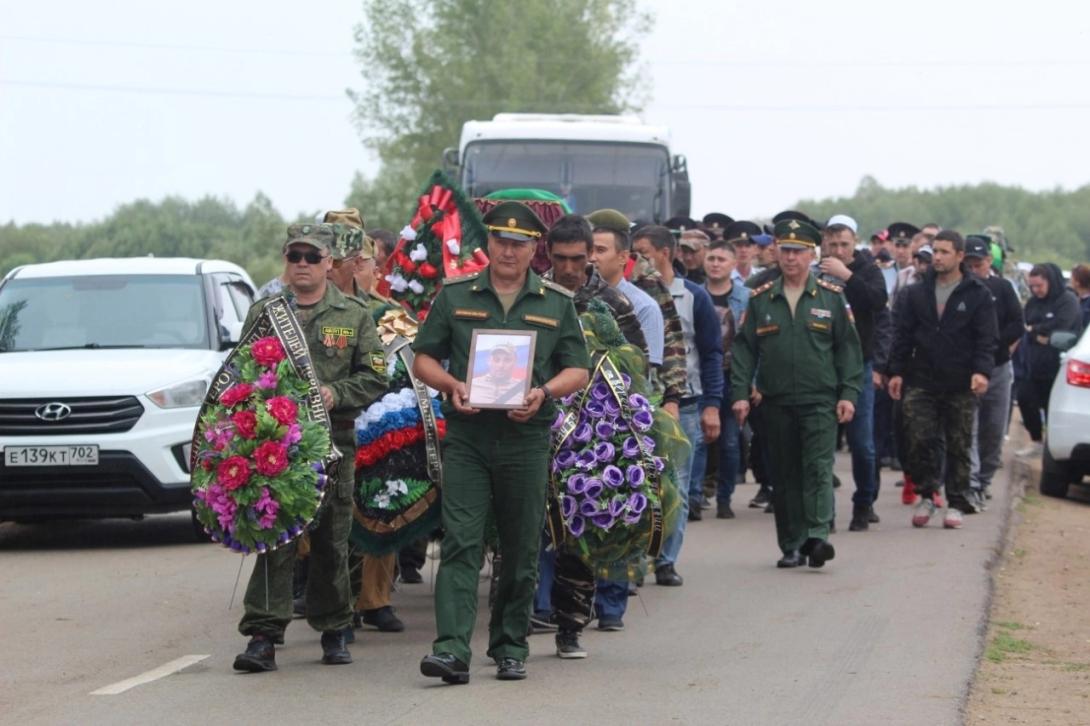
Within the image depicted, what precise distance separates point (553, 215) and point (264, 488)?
302cm

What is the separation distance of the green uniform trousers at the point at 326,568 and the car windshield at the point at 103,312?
5.94 m

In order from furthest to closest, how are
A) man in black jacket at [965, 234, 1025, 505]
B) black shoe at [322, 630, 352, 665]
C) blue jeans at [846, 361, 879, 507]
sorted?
1. man in black jacket at [965, 234, 1025, 505]
2. blue jeans at [846, 361, 879, 507]
3. black shoe at [322, 630, 352, 665]

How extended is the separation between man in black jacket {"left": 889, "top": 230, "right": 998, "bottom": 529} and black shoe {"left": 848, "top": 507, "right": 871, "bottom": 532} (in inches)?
17.7

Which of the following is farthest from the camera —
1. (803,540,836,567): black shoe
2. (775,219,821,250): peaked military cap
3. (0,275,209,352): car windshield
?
(0,275,209,352): car windshield

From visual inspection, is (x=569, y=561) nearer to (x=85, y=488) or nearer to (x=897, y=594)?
(x=897, y=594)

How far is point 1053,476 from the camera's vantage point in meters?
18.4

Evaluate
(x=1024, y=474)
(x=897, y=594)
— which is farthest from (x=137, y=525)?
(x=1024, y=474)

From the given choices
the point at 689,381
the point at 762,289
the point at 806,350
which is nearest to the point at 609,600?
the point at 806,350

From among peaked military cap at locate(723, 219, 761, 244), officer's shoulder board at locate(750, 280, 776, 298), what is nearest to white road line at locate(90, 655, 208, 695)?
officer's shoulder board at locate(750, 280, 776, 298)

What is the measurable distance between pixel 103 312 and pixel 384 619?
5.62 meters

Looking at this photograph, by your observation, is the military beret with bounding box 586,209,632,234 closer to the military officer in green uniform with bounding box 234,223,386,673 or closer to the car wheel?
the military officer in green uniform with bounding box 234,223,386,673

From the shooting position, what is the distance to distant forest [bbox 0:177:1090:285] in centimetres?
5750

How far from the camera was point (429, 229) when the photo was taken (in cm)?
1070

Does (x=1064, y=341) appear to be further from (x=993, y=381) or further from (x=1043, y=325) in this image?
(x=1043, y=325)
